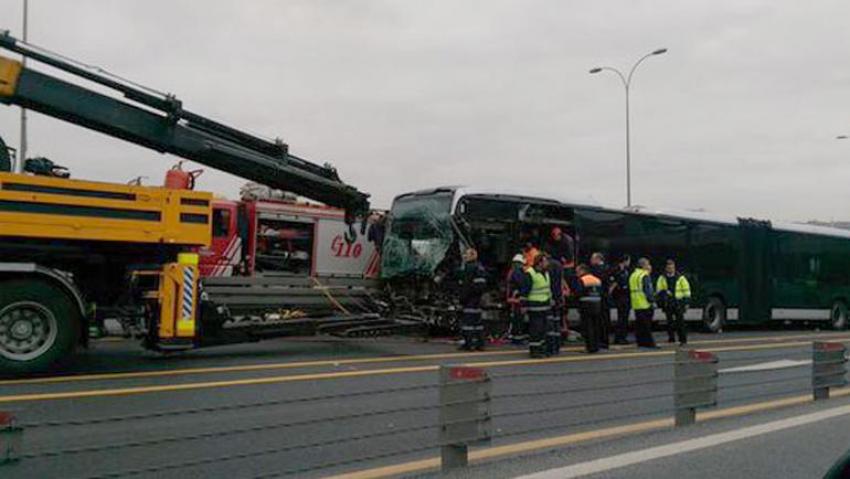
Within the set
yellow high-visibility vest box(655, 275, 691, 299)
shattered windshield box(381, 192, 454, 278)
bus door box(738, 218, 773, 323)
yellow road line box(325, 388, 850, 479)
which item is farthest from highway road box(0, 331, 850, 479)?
bus door box(738, 218, 773, 323)

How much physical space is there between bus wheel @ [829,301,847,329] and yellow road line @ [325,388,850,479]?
18.0 metres

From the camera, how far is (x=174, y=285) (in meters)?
10.1

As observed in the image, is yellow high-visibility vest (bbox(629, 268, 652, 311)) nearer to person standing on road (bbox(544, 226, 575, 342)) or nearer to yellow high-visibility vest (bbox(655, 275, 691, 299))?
person standing on road (bbox(544, 226, 575, 342))

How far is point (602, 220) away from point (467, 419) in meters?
13.6

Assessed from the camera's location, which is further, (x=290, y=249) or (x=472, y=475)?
(x=290, y=249)

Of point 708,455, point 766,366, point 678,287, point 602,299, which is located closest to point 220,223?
point 602,299

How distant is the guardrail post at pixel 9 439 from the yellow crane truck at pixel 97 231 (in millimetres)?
6045

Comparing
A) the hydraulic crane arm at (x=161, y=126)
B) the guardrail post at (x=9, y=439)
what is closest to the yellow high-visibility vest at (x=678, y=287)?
the hydraulic crane arm at (x=161, y=126)

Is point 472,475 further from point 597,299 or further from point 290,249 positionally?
point 290,249

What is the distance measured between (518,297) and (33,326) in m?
7.52

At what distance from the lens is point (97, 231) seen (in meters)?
9.47

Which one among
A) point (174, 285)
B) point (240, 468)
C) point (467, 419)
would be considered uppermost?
point (174, 285)

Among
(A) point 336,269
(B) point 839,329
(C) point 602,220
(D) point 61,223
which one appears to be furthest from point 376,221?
(B) point 839,329

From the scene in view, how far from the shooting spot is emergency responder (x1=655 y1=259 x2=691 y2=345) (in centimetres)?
1641
